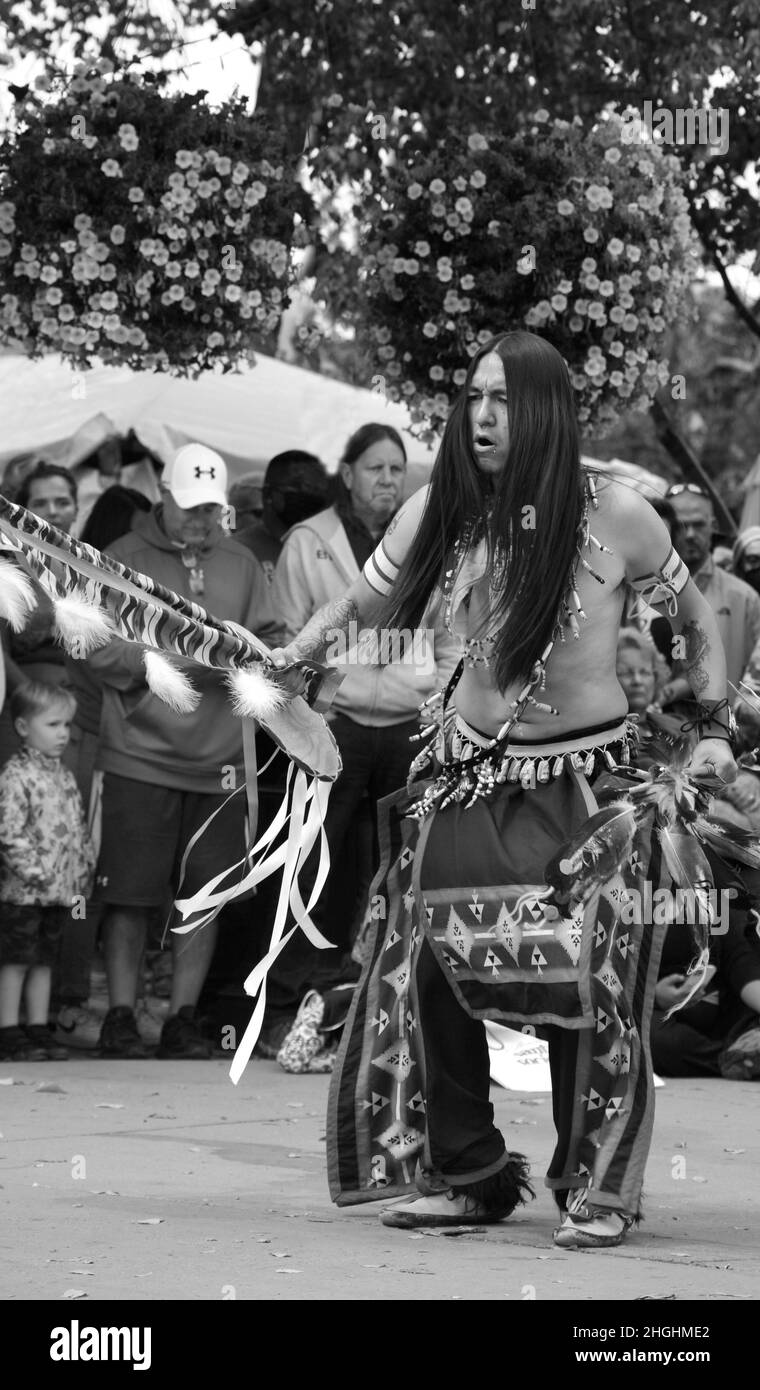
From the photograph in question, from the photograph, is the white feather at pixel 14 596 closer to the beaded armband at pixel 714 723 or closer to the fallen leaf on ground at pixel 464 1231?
the beaded armband at pixel 714 723

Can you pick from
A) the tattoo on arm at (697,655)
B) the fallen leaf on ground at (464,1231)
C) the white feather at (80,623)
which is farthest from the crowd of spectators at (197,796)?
the white feather at (80,623)

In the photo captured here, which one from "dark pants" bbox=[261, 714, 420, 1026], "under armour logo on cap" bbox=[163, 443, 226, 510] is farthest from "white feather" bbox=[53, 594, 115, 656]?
"under armour logo on cap" bbox=[163, 443, 226, 510]

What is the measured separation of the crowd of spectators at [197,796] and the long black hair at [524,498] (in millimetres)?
2504

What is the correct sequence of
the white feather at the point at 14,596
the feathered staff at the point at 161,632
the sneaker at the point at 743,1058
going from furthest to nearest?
1. the sneaker at the point at 743,1058
2. the feathered staff at the point at 161,632
3. the white feather at the point at 14,596

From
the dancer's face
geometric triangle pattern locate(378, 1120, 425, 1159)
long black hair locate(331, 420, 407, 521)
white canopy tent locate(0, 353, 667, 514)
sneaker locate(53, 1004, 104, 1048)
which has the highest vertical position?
white canopy tent locate(0, 353, 667, 514)

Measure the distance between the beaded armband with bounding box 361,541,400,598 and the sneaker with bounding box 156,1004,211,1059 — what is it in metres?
3.29

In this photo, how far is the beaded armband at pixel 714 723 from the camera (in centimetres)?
516

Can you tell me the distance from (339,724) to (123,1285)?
162 inches

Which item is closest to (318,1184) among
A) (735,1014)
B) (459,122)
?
(735,1014)

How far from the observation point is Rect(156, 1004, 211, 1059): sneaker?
8102 millimetres

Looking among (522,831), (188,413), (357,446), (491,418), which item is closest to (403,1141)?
(522,831)

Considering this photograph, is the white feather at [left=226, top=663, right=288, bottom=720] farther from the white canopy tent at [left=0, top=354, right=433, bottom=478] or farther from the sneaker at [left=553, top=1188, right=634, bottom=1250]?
the white canopy tent at [left=0, top=354, right=433, bottom=478]

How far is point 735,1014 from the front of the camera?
312 inches

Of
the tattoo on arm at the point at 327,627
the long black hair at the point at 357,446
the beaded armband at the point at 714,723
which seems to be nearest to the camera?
the beaded armband at the point at 714,723
